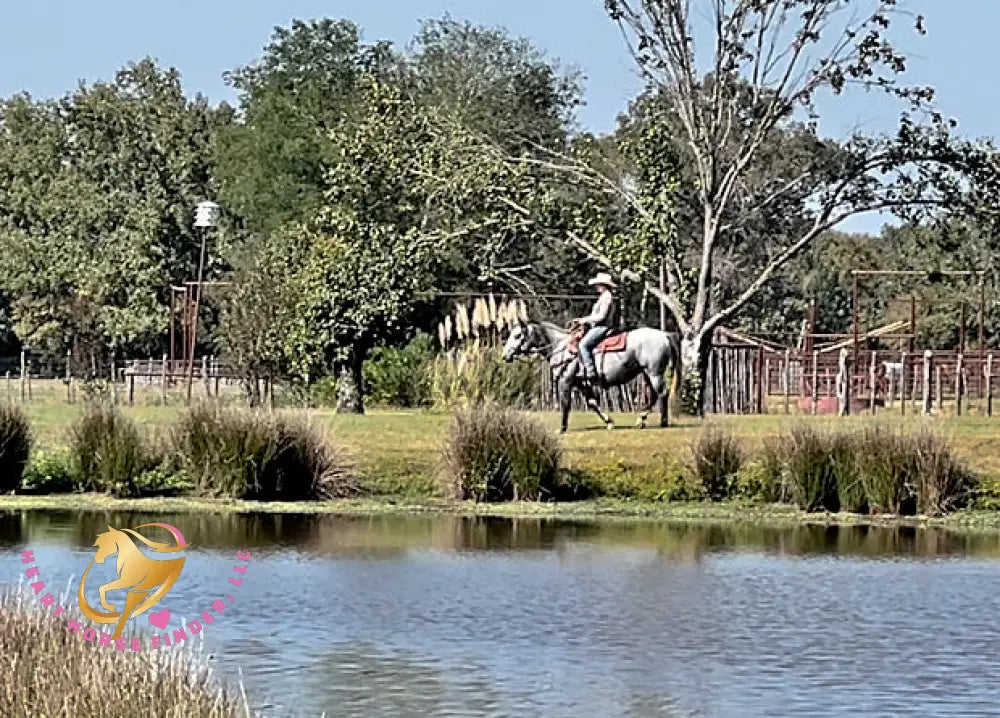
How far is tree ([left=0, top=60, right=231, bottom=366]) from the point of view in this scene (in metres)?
58.8

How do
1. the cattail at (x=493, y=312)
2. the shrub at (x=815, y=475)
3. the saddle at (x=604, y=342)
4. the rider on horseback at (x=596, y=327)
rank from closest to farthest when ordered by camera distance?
the shrub at (x=815, y=475)
the rider on horseback at (x=596, y=327)
the saddle at (x=604, y=342)
the cattail at (x=493, y=312)

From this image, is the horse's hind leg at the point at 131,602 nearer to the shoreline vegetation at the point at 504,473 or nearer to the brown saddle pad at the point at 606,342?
the shoreline vegetation at the point at 504,473

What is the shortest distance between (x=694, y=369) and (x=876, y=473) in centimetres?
1117

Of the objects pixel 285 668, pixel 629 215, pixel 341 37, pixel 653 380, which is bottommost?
pixel 285 668

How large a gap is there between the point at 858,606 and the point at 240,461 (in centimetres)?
880

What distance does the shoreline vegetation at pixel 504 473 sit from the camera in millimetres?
20688

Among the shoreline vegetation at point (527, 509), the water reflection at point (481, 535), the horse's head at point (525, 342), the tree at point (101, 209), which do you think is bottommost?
the water reflection at point (481, 535)

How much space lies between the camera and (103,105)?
66.1 m

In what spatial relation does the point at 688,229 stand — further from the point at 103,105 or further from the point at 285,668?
the point at 285,668

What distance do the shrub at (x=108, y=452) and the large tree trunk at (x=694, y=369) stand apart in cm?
1120

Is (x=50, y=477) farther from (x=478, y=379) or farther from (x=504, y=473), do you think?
(x=478, y=379)

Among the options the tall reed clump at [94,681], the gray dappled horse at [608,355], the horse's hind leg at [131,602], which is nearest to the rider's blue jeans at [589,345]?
the gray dappled horse at [608,355]

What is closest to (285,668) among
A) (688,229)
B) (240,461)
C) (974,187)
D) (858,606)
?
(858,606)

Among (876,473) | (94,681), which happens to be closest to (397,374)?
(876,473)
